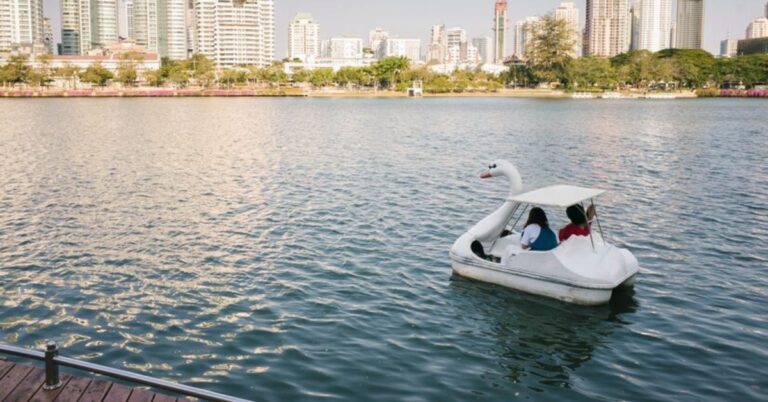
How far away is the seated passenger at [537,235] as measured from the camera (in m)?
16.9

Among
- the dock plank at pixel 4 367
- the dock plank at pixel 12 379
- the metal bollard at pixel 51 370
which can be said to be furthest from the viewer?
the dock plank at pixel 4 367

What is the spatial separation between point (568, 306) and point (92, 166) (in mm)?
32670

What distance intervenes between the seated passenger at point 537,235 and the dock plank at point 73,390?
34.4 feet

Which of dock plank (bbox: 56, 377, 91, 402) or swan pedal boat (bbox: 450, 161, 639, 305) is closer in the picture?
dock plank (bbox: 56, 377, 91, 402)

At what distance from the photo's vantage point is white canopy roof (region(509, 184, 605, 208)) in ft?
53.7

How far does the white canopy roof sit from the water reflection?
224 cm

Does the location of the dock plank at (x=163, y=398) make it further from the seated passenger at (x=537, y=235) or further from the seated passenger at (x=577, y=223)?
the seated passenger at (x=577, y=223)

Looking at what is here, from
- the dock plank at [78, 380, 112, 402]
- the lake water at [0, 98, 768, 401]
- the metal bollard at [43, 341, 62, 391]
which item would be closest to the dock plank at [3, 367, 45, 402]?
A: the metal bollard at [43, 341, 62, 391]

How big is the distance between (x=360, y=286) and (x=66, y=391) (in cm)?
897

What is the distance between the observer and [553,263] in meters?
16.2

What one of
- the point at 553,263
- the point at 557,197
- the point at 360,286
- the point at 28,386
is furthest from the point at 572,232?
the point at 28,386

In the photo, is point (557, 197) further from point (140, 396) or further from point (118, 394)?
point (118, 394)

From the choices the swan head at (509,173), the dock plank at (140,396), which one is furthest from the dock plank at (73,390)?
the swan head at (509,173)

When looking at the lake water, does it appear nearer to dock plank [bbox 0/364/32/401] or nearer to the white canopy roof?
the white canopy roof
